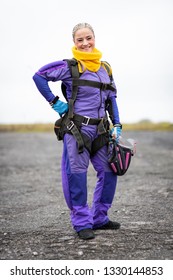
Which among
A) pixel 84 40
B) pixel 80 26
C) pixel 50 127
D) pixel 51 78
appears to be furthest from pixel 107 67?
pixel 50 127

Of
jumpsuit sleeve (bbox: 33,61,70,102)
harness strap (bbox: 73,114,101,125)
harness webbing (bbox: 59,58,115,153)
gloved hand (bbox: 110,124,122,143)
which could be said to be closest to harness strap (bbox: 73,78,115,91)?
harness webbing (bbox: 59,58,115,153)

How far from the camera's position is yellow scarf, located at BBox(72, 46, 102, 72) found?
511 centimetres

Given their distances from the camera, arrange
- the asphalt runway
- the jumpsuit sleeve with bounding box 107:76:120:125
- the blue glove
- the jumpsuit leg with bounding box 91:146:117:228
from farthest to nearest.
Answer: the jumpsuit sleeve with bounding box 107:76:120:125
the jumpsuit leg with bounding box 91:146:117:228
the blue glove
the asphalt runway

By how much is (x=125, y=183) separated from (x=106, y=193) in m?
3.58

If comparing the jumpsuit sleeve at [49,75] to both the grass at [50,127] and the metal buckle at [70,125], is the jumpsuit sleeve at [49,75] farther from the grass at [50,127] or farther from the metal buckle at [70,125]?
the grass at [50,127]

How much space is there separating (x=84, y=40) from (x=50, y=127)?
1870 centimetres

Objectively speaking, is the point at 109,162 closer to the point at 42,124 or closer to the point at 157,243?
the point at 157,243

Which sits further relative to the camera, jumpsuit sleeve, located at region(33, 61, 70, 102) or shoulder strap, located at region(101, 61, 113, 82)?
shoulder strap, located at region(101, 61, 113, 82)

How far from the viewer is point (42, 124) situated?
24.2 meters

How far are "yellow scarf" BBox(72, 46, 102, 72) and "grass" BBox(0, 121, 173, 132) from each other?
16641 millimetres

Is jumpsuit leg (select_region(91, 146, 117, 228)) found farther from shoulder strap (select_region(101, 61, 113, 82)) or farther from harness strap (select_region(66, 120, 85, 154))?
shoulder strap (select_region(101, 61, 113, 82))

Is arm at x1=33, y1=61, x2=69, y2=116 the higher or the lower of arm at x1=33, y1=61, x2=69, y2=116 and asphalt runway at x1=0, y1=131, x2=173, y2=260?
the higher

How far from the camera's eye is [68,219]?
6.12 m
